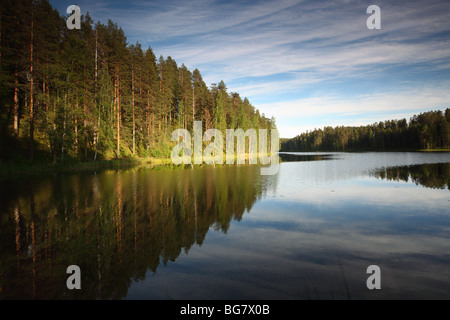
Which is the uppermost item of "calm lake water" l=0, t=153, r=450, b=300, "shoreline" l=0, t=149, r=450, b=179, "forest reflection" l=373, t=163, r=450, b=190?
"shoreline" l=0, t=149, r=450, b=179

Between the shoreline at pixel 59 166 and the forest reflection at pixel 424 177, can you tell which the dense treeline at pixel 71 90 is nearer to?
the shoreline at pixel 59 166

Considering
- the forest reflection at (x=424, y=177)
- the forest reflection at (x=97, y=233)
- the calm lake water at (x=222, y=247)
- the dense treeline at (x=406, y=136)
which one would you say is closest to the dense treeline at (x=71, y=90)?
the forest reflection at (x=97, y=233)

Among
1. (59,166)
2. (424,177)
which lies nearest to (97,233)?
(59,166)

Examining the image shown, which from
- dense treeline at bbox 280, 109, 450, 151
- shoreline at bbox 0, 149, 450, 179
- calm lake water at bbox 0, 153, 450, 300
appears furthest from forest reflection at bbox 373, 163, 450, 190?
dense treeline at bbox 280, 109, 450, 151

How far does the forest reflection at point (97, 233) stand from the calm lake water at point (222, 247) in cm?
4

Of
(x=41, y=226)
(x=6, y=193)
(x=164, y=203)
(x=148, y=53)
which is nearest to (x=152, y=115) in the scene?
(x=148, y=53)

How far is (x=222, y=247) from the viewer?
25.2 ft

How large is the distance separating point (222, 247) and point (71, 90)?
36373mm

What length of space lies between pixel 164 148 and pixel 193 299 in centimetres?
4455

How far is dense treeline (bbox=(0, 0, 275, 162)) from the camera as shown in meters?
26.7

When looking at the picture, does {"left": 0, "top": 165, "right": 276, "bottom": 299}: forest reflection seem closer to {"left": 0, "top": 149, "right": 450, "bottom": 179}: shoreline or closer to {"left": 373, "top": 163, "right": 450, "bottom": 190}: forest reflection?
{"left": 0, "top": 149, "right": 450, "bottom": 179}: shoreline

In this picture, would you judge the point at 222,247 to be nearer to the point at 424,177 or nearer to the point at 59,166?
the point at 424,177

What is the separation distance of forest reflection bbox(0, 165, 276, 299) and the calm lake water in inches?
1.4

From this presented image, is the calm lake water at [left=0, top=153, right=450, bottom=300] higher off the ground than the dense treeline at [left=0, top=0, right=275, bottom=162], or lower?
lower
